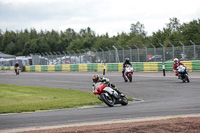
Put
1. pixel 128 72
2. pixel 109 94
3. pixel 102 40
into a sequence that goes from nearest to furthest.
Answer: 1. pixel 109 94
2. pixel 128 72
3. pixel 102 40

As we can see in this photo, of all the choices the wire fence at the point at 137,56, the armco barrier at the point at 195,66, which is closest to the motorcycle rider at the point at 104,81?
the armco barrier at the point at 195,66

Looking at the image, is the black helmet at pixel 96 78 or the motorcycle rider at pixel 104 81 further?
the black helmet at pixel 96 78

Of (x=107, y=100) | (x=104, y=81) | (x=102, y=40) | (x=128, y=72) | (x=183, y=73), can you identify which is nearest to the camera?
(x=107, y=100)

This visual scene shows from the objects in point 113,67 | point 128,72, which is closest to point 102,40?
point 113,67

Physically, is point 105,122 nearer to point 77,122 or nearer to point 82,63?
point 77,122

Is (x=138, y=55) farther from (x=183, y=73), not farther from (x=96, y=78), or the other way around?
(x=96, y=78)

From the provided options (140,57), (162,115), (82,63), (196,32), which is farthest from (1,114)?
(196,32)

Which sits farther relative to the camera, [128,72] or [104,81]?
[128,72]

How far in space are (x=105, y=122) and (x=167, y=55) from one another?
79.9 ft

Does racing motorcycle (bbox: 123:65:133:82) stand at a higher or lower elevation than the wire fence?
lower

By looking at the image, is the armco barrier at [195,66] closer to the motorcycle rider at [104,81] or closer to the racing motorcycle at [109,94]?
the motorcycle rider at [104,81]

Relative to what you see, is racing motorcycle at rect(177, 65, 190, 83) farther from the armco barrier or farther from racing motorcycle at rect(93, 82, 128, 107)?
the armco barrier

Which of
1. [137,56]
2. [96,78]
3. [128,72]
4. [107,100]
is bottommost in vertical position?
[107,100]

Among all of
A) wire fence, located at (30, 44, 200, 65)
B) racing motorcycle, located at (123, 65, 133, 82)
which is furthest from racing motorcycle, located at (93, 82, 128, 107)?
wire fence, located at (30, 44, 200, 65)
